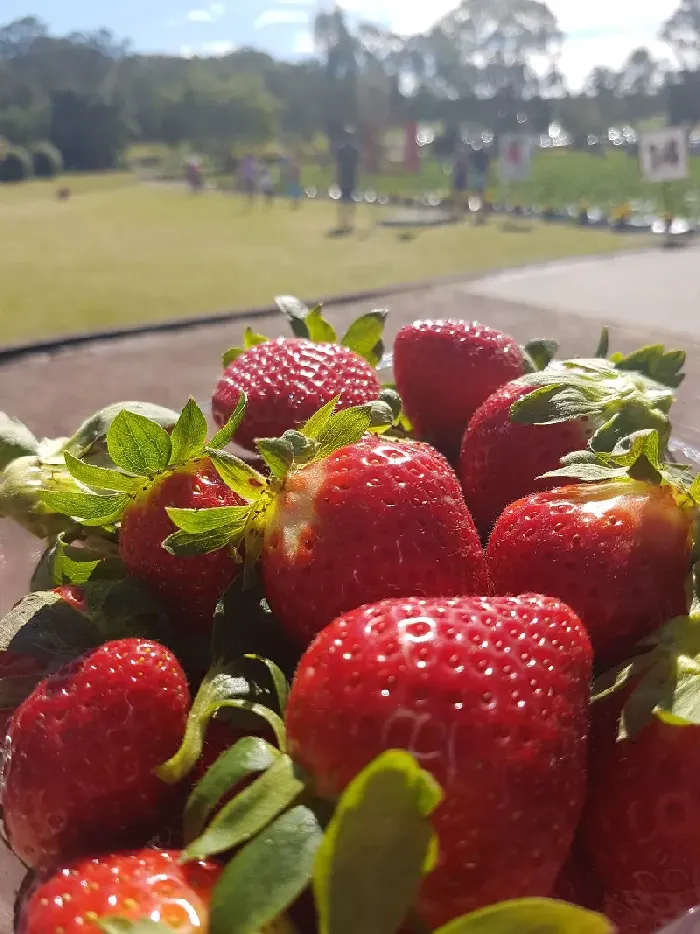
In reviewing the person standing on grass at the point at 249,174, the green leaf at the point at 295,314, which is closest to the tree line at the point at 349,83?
the person standing on grass at the point at 249,174

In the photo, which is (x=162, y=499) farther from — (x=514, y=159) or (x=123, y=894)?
(x=514, y=159)

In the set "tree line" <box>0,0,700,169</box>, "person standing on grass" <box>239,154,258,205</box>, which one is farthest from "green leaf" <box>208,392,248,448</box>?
"tree line" <box>0,0,700,169</box>

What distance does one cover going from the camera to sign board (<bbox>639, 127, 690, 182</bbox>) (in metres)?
4.17

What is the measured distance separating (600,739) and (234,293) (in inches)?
97.3

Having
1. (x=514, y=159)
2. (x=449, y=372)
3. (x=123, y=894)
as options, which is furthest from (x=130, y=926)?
(x=514, y=159)

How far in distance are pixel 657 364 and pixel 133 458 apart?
42 centimetres

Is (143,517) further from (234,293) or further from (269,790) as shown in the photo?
(234,293)

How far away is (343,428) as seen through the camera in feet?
1.49

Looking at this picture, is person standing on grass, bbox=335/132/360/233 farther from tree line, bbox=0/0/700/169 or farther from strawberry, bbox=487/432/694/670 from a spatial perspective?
tree line, bbox=0/0/700/169

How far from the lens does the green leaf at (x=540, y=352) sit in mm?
735

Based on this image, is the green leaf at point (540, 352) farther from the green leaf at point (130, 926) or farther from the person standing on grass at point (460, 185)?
the person standing on grass at point (460, 185)

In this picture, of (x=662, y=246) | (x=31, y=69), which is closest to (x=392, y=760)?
(x=662, y=246)

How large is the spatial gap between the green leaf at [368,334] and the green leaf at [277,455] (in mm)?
324

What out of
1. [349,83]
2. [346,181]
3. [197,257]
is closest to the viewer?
[197,257]
